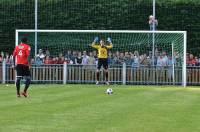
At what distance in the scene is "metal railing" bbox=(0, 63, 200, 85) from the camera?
1314 inches

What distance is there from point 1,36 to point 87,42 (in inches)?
240

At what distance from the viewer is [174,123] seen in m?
12.7

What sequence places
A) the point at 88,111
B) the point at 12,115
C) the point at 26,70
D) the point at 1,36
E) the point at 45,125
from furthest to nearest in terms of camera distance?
the point at 1,36, the point at 26,70, the point at 88,111, the point at 12,115, the point at 45,125

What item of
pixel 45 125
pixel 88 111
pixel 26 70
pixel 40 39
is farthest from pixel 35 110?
pixel 40 39

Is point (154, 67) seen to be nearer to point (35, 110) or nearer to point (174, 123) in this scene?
point (35, 110)

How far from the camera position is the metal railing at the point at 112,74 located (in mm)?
33375

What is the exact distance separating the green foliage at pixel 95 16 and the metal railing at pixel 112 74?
17.7ft

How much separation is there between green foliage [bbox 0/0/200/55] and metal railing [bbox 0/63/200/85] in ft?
17.7

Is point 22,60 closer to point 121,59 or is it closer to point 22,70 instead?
point 22,70

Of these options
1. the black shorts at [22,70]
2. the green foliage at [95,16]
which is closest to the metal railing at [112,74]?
the green foliage at [95,16]

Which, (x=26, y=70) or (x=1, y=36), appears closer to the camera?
(x=26, y=70)

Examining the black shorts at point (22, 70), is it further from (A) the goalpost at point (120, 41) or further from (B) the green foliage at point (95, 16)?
(B) the green foliage at point (95, 16)

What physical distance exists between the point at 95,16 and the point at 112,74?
6172mm

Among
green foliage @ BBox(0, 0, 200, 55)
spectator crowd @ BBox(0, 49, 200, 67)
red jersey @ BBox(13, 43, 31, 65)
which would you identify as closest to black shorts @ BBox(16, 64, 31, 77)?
red jersey @ BBox(13, 43, 31, 65)
